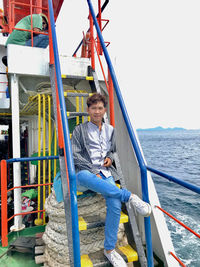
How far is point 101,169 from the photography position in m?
1.95

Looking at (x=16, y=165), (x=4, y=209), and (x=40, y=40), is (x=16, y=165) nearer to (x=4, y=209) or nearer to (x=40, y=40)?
(x=4, y=209)

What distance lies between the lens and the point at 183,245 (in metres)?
5.48

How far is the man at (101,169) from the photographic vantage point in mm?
1606

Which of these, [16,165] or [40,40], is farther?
[40,40]

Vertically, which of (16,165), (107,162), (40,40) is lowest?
(16,165)

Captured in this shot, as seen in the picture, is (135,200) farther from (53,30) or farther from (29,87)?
(29,87)

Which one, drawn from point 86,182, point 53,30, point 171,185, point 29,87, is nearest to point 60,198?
point 86,182

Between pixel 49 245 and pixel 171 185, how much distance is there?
1346 cm

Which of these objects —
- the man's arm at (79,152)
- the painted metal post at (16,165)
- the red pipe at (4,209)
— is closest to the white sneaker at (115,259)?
the man's arm at (79,152)

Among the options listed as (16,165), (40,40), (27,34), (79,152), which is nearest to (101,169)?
(79,152)

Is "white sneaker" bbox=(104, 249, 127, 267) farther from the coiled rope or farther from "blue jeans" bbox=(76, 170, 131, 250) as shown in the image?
the coiled rope

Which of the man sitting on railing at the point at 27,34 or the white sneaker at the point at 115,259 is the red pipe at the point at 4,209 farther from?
the man sitting on railing at the point at 27,34

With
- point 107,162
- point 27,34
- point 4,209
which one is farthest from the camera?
point 27,34

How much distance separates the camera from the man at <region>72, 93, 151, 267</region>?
5.27 ft
